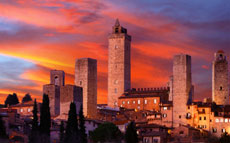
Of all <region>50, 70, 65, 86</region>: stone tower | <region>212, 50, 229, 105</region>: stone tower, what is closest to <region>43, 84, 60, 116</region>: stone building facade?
<region>50, 70, 65, 86</region>: stone tower

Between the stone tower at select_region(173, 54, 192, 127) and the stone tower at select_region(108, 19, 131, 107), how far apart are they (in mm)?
18713

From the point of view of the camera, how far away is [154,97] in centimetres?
10300

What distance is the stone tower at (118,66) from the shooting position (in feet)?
364

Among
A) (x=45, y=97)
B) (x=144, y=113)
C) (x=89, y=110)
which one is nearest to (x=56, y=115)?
(x=89, y=110)

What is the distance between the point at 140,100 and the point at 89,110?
11.7 m

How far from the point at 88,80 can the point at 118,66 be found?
14963mm

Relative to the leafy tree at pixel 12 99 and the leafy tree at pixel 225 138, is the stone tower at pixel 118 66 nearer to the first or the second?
the leafy tree at pixel 12 99

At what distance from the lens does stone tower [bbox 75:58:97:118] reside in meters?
96.4

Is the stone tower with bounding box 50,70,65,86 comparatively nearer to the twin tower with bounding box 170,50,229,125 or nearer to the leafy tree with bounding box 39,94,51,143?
the twin tower with bounding box 170,50,229,125

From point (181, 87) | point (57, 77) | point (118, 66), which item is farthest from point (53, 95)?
point (118, 66)

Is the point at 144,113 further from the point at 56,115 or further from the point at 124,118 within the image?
the point at 56,115

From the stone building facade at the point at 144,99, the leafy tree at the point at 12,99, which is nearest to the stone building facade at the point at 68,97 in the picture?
the stone building facade at the point at 144,99

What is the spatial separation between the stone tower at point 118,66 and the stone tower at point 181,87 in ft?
61.4

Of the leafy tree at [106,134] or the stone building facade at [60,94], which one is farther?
the stone building facade at [60,94]
